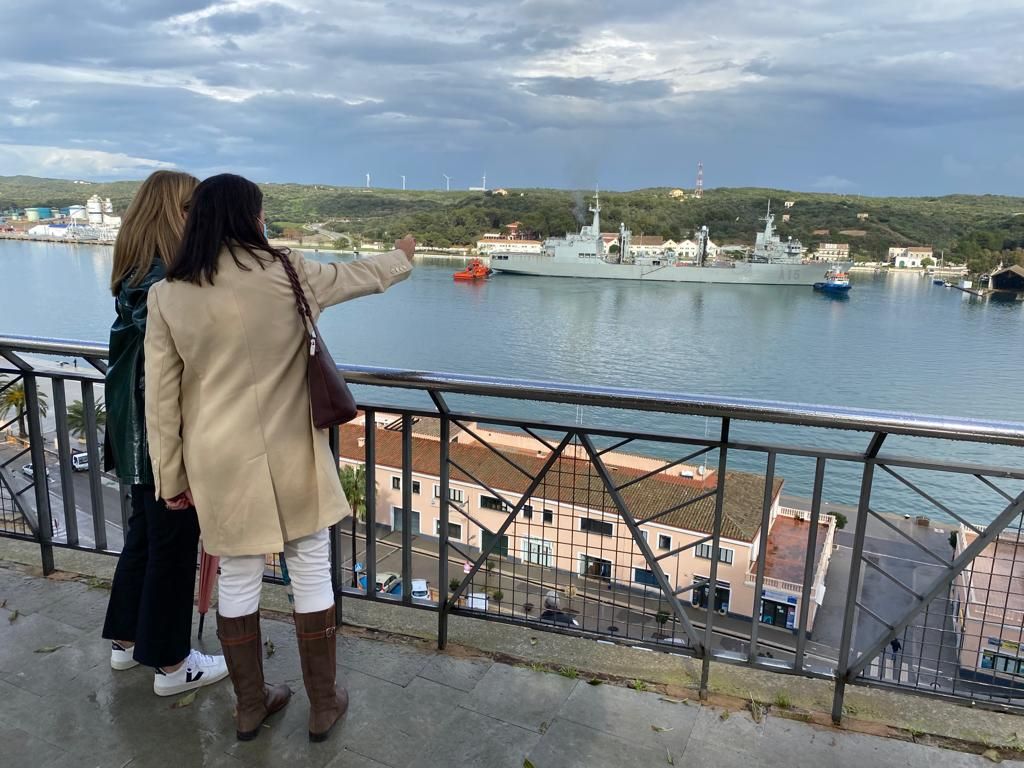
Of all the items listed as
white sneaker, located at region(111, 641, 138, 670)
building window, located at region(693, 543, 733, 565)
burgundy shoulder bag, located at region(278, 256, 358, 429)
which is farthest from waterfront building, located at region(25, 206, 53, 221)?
building window, located at region(693, 543, 733, 565)

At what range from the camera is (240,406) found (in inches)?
53.2

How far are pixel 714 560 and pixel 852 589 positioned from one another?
0.34 metres

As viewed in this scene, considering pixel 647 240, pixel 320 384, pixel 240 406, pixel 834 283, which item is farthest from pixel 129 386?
pixel 647 240

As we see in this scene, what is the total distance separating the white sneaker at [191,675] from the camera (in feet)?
5.67

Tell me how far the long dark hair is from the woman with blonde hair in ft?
0.56

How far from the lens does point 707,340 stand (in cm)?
3047

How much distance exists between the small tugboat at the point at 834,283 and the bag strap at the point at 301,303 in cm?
5097

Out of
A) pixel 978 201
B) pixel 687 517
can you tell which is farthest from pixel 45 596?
pixel 978 201

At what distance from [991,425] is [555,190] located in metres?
56.8

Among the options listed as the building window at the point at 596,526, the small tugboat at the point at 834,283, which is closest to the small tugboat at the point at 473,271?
the building window at the point at 596,526

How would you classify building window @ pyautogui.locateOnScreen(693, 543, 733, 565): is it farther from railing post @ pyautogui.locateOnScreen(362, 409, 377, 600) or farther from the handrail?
railing post @ pyautogui.locateOnScreen(362, 409, 377, 600)

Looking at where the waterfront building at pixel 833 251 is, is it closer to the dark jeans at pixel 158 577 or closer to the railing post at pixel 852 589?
the railing post at pixel 852 589

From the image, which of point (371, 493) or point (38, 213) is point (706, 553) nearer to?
point (371, 493)

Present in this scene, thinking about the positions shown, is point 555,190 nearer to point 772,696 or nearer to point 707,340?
point 707,340
